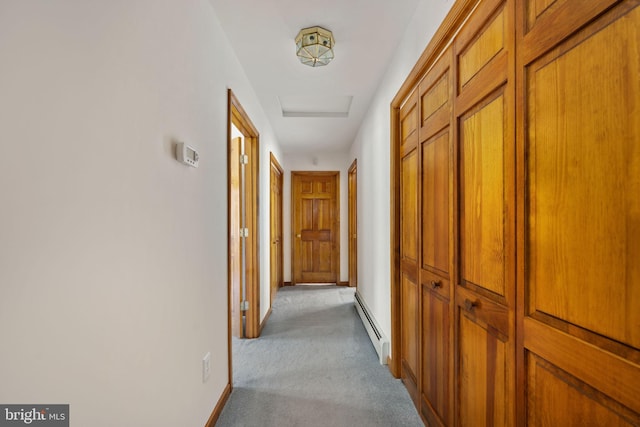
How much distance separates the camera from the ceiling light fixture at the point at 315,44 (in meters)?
1.94

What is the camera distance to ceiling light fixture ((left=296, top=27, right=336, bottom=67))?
1938 millimetres

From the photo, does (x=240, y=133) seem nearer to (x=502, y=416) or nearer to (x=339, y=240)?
(x=502, y=416)

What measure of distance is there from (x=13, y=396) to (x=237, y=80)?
2.20 m

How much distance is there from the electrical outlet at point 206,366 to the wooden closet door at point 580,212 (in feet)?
4.72

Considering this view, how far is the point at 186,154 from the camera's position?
1375 millimetres

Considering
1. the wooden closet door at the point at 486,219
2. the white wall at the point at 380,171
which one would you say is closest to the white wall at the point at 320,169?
the white wall at the point at 380,171

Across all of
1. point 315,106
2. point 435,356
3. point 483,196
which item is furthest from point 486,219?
point 315,106

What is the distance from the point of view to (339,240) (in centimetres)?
569

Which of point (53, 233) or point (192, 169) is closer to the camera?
point (53, 233)

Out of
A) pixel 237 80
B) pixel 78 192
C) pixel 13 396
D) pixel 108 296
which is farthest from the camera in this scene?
pixel 237 80

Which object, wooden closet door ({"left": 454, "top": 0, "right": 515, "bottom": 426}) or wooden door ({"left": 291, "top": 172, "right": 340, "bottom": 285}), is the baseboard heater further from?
wooden door ({"left": 291, "top": 172, "right": 340, "bottom": 285})

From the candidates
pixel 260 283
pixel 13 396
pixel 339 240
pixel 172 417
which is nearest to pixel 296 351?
pixel 260 283

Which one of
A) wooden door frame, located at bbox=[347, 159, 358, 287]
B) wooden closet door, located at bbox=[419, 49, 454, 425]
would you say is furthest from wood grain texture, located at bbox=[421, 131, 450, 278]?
wooden door frame, located at bbox=[347, 159, 358, 287]

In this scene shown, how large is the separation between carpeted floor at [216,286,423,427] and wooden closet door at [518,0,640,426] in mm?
1237
